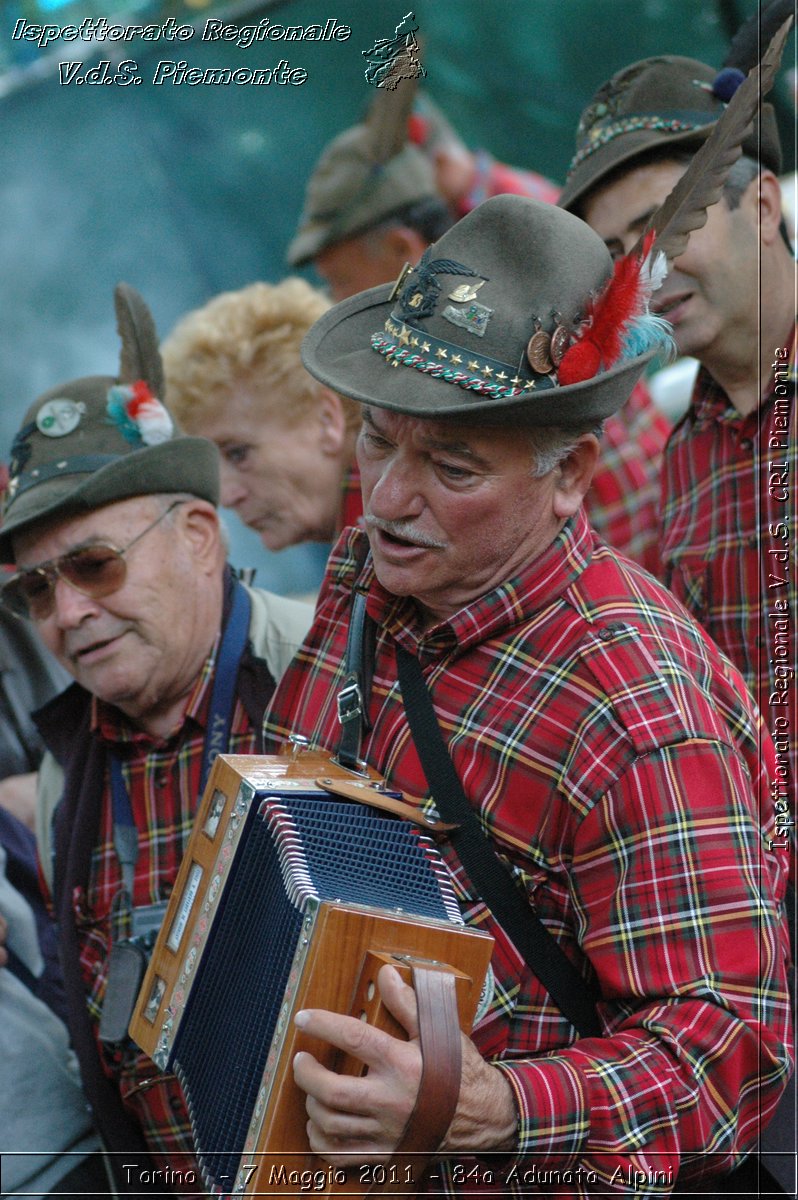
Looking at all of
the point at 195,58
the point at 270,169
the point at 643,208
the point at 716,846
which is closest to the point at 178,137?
the point at 270,169

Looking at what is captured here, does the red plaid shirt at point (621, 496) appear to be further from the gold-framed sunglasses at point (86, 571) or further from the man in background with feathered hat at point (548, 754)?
the man in background with feathered hat at point (548, 754)

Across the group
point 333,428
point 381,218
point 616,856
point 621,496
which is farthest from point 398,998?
point 381,218

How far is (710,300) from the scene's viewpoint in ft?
9.08

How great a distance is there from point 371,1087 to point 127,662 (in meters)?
1.30

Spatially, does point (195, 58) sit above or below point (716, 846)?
above

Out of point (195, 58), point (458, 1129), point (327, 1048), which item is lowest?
point (458, 1129)

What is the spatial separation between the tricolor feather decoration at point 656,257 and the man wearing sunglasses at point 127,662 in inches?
43.5

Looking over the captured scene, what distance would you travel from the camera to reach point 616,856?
1853mm

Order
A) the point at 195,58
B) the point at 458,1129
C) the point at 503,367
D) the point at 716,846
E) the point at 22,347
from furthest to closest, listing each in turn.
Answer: the point at 22,347
the point at 195,58
the point at 503,367
the point at 716,846
the point at 458,1129

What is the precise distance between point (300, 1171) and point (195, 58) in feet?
11.9

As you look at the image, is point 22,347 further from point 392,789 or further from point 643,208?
point 392,789

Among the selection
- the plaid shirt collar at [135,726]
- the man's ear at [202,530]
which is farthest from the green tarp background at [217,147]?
the plaid shirt collar at [135,726]

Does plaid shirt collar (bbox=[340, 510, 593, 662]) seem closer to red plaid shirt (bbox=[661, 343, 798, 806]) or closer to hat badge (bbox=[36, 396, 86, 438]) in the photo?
red plaid shirt (bbox=[661, 343, 798, 806])

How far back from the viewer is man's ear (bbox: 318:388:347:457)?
12.4 ft
